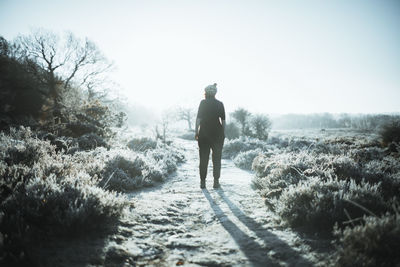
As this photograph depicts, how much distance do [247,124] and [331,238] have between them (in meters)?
29.6

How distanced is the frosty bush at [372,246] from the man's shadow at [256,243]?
0.38 meters

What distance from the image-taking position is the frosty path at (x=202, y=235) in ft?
7.53

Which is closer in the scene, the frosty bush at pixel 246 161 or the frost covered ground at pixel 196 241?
the frost covered ground at pixel 196 241

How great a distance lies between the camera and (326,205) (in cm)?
288

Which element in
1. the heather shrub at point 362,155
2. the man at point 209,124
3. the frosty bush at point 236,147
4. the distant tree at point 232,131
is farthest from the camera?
the distant tree at point 232,131

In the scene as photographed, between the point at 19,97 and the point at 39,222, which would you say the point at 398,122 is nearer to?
the point at 39,222

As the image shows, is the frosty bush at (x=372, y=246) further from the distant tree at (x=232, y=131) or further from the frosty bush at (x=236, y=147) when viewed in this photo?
the distant tree at (x=232, y=131)

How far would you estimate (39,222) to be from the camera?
2.61 meters

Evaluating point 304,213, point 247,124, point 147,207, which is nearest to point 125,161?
point 147,207

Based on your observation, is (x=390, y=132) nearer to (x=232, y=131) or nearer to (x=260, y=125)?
(x=260, y=125)

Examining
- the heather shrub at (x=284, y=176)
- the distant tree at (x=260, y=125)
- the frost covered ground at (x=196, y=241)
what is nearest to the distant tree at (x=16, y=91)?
the frost covered ground at (x=196, y=241)

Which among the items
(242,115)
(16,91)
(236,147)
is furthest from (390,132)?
(16,91)

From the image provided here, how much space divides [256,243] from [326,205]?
1.12 meters

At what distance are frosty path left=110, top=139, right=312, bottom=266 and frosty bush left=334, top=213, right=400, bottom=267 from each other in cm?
39
